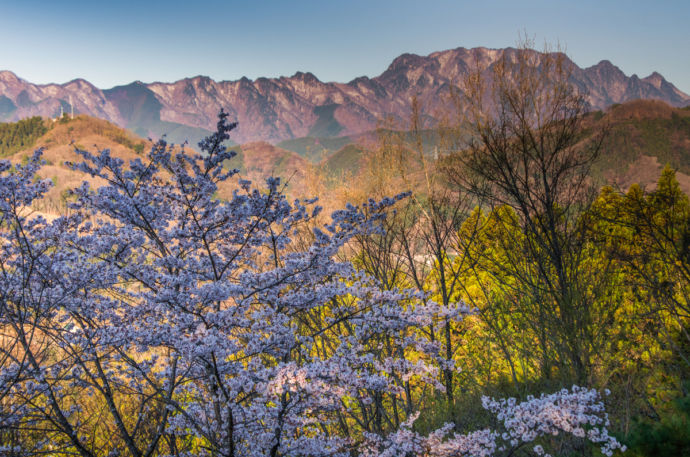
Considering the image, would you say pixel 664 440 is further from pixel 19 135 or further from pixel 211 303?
pixel 19 135

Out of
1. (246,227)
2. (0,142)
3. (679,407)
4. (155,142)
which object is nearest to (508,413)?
(679,407)

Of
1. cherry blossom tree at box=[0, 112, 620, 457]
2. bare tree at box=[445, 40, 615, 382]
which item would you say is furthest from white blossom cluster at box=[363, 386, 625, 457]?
bare tree at box=[445, 40, 615, 382]

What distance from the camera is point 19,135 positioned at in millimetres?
119062

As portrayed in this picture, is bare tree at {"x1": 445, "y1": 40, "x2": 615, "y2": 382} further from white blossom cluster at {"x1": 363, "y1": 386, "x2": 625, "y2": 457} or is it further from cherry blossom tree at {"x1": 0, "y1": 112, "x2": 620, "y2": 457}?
white blossom cluster at {"x1": 363, "y1": 386, "x2": 625, "y2": 457}

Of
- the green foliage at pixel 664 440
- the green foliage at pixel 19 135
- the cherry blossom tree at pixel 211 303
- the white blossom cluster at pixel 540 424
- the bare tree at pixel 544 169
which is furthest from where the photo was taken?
the green foliage at pixel 19 135

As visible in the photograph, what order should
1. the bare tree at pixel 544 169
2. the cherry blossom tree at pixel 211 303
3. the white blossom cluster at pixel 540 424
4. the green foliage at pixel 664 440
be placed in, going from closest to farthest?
the green foliage at pixel 664 440, the white blossom cluster at pixel 540 424, the cherry blossom tree at pixel 211 303, the bare tree at pixel 544 169

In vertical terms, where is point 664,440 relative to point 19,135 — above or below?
below

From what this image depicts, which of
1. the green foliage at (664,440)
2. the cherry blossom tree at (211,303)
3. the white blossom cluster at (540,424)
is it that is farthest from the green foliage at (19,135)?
the green foliage at (664,440)

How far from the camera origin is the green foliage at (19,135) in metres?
116

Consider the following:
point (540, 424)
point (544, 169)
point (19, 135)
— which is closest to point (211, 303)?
point (540, 424)

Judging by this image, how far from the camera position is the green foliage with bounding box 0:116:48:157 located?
11613cm

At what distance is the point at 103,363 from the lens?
4531mm

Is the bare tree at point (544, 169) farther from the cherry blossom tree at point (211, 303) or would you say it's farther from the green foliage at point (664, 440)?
the green foliage at point (664, 440)

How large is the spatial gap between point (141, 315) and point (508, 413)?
125 inches
